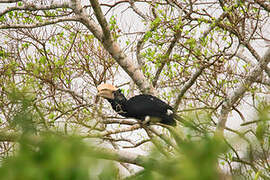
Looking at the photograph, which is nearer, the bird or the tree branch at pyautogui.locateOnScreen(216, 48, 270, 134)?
the tree branch at pyautogui.locateOnScreen(216, 48, 270, 134)

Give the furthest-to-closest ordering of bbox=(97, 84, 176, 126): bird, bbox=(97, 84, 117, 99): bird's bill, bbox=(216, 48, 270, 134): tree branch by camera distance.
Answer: bbox=(97, 84, 117, 99): bird's bill → bbox=(97, 84, 176, 126): bird → bbox=(216, 48, 270, 134): tree branch

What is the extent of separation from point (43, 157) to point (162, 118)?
4.39 meters

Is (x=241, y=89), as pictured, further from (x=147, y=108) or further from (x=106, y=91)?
(x=106, y=91)

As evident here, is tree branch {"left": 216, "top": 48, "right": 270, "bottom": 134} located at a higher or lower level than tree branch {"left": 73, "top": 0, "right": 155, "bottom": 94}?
lower

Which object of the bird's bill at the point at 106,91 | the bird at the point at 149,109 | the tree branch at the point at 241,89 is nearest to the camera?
the tree branch at the point at 241,89

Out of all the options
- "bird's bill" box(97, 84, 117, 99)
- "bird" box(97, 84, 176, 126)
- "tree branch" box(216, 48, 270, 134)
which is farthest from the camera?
"bird's bill" box(97, 84, 117, 99)

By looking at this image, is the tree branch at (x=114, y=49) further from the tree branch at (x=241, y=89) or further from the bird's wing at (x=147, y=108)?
the tree branch at (x=241, y=89)

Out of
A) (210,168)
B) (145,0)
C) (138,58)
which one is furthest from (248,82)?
(210,168)

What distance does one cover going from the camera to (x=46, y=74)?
19.1 ft

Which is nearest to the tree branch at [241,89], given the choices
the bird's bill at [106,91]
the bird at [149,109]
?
the bird at [149,109]

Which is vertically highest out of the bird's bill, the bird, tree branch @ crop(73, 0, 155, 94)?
tree branch @ crop(73, 0, 155, 94)

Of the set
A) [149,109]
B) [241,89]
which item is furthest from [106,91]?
[241,89]

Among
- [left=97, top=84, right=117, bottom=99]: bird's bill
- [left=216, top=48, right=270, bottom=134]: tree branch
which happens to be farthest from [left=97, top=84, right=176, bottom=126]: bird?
[left=216, top=48, right=270, bottom=134]: tree branch

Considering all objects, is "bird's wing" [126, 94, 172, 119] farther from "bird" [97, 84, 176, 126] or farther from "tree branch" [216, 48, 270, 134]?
"tree branch" [216, 48, 270, 134]
